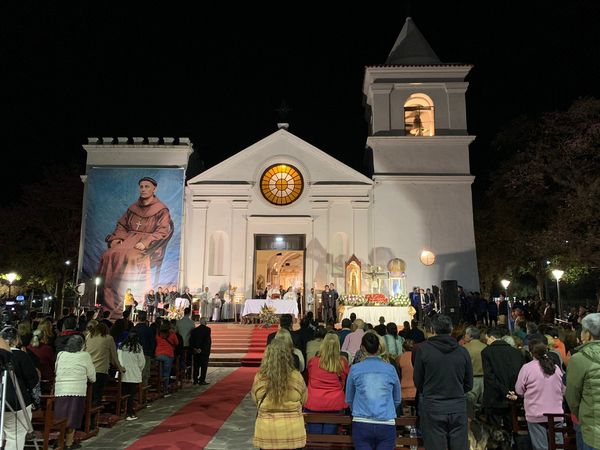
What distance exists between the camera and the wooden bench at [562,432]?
539 centimetres

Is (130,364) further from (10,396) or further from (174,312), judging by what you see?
(174,312)

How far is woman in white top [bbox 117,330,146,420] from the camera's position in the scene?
326 inches

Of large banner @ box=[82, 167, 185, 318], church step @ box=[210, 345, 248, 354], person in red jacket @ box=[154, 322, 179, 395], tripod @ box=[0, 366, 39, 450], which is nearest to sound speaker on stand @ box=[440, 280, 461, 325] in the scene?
church step @ box=[210, 345, 248, 354]

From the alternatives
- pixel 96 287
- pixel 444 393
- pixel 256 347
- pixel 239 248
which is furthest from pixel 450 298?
pixel 96 287

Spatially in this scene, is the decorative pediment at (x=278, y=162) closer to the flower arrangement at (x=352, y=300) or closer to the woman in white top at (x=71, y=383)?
the flower arrangement at (x=352, y=300)

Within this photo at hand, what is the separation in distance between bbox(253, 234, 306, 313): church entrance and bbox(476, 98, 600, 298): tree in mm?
11332

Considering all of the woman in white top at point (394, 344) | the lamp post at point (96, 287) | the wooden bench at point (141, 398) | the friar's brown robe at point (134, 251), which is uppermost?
the friar's brown robe at point (134, 251)

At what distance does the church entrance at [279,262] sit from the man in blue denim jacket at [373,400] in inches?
636

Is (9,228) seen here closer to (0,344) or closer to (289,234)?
(289,234)

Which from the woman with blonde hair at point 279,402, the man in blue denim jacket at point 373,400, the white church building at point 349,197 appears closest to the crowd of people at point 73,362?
the woman with blonde hair at point 279,402

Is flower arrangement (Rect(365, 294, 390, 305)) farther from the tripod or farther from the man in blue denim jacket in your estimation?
the tripod

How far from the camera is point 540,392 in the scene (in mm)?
5539

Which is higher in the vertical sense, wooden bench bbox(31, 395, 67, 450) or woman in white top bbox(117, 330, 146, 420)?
woman in white top bbox(117, 330, 146, 420)

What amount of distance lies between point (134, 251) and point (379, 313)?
39.2 feet
